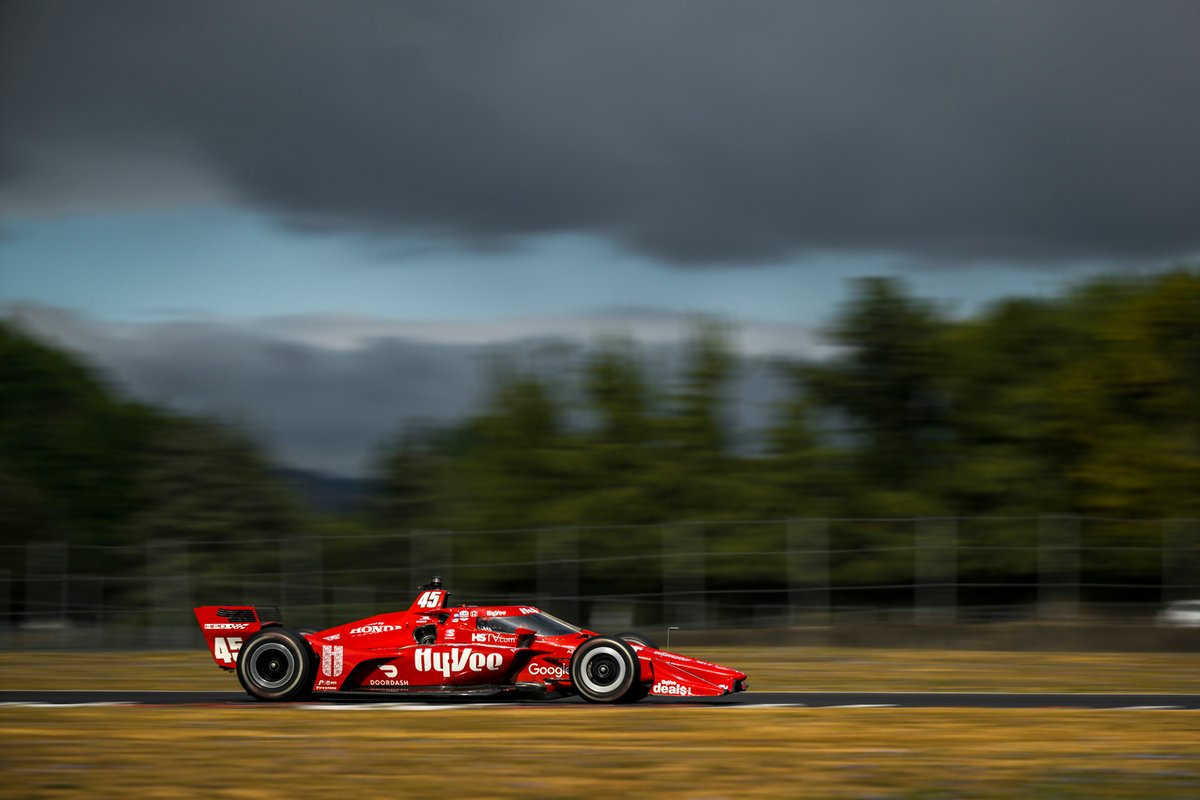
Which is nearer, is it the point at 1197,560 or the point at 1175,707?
the point at 1175,707

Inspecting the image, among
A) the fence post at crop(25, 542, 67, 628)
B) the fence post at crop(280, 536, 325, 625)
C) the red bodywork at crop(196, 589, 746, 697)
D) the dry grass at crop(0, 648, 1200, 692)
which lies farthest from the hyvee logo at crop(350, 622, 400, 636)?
the fence post at crop(25, 542, 67, 628)

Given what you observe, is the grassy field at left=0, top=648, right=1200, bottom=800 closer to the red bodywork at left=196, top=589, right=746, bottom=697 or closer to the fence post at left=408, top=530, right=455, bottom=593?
the red bodywork at left=196, top=589, right=746, bottom=697

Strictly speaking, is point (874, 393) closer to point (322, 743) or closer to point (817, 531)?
point (817, 531)

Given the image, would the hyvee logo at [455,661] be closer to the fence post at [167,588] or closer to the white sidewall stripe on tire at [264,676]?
the white sidewall stripe on tire at [264,676]

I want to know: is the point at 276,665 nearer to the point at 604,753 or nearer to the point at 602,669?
the point at 602,669

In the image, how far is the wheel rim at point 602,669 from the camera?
44.1ft

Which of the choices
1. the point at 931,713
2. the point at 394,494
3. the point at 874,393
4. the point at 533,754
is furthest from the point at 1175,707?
the point at 394,494

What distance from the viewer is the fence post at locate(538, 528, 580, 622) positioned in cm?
2695

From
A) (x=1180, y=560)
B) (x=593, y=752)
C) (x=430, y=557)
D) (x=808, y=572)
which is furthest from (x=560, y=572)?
(x=593, y=752)

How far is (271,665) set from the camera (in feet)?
47.4

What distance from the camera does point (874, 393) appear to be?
118 ft

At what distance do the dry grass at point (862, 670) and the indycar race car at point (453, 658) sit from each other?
2542 millimetres

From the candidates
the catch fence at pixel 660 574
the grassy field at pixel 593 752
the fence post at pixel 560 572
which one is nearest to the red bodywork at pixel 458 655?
the grassy field at pixel 593 752

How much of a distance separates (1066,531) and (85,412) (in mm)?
38654
